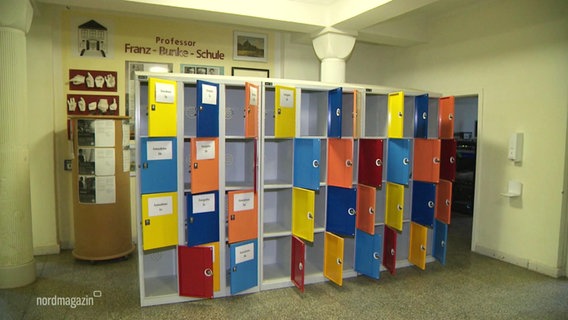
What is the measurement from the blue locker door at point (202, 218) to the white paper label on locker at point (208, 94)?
29.3 inches

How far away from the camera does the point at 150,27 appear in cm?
429

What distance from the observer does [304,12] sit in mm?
3992

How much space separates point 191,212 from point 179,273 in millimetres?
543

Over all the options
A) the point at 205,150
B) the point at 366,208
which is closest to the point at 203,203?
the point at 205,150

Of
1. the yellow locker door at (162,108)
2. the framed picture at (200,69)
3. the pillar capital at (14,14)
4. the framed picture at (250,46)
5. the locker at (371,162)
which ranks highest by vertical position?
the framed picture at (250,46)

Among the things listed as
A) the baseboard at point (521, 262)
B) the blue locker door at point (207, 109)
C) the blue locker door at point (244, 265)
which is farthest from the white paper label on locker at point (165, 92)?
the baseboard at point (521, 262)

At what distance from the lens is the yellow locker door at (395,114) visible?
3.35 meters

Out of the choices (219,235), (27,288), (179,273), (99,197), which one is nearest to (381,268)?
(219,235)

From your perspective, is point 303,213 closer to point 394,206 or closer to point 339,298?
point 339,298

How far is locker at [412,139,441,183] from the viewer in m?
3.50

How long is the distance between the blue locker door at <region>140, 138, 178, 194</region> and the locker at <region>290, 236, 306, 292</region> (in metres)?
1.18

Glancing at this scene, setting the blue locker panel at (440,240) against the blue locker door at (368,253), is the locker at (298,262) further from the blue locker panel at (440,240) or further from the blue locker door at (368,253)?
the blue locker panel at (440,240)

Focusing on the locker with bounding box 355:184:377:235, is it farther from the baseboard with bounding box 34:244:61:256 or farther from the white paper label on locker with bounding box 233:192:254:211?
the baseboard with bounding box 34:244:61:256

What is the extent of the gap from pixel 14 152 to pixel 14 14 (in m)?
1.19
